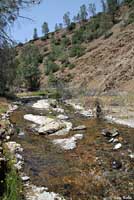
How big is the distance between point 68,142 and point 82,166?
17.2ft

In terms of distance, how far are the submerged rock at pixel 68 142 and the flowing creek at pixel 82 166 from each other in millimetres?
319

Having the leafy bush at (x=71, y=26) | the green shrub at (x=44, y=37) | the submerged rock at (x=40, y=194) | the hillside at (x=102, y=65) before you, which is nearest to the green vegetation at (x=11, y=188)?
the submerged rock at (x=40, y=194)

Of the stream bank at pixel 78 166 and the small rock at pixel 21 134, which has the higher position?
the small rock at pixel 21 134

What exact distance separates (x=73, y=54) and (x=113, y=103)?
55.9 metres

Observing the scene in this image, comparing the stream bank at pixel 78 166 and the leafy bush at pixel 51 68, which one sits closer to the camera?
the stream bank at pixel 78 166

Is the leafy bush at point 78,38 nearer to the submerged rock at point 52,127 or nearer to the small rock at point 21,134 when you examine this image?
the submerged rock at point 52,127

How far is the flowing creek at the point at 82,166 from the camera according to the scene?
1474 centimetres

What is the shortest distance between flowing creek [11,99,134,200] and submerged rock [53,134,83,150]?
0.32 meters

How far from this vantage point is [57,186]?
15.0 meters

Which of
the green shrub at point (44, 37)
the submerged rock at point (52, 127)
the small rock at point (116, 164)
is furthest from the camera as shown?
the green shrub at point (44, 37)

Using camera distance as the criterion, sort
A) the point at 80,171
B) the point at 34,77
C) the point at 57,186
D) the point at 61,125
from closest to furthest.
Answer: the point at 57,186 → the point at 80,171 → the point at 61,125 → the point at 34,77

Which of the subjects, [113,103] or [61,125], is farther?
[113,103]

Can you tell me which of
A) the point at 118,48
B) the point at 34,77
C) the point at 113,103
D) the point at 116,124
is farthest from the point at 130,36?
the point at 116,124

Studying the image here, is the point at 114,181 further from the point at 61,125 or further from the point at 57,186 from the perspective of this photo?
the point at 61,125
